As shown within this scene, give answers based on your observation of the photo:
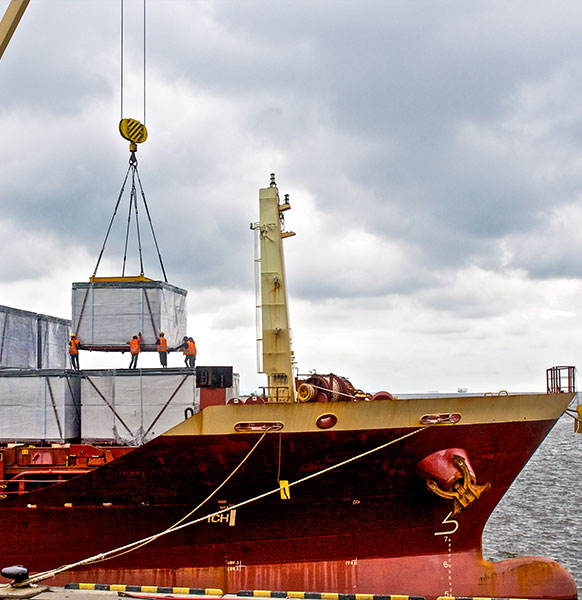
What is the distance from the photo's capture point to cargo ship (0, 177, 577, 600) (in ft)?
43.4

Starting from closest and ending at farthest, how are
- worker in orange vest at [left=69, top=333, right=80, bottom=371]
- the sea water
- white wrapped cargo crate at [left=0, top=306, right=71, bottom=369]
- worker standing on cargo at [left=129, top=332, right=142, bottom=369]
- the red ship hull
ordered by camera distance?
the red ship hull, worker standing on cargo at [left=129, top=332, right=142, bottom=369], worker in orange vest at [left=69, top=333, right=80, bottom=371], the sea water, white wrapped cargo crate at [left=0, top=306, right=71, bottom=369]

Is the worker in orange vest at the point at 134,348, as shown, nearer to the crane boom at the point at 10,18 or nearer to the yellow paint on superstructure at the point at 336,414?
the yellow paint on superstructure at the point at 336,414

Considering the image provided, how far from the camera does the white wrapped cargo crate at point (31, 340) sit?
2408cm

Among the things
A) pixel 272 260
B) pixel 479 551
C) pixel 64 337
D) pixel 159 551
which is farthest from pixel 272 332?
pixel 64 337

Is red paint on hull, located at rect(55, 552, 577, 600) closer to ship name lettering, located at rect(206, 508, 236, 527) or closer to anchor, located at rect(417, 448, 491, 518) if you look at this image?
ship name lettering, located at rect(206, 508, 236, 527)

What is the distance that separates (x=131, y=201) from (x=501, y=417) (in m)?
13.8

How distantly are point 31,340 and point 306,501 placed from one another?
16.4 meters

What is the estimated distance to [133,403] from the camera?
717 inches

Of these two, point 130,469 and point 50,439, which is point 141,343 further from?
point 130,469

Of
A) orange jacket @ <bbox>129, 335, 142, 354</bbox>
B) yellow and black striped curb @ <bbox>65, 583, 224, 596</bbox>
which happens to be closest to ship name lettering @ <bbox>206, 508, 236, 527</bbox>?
yellow and black striped curb @ <bbox>65, 583, 224, 596</bbox>

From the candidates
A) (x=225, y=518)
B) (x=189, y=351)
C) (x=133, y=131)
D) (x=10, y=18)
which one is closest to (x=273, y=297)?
(x=189, y=351)

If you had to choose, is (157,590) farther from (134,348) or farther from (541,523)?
(541,523)

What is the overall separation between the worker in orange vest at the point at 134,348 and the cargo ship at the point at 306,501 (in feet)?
16.2

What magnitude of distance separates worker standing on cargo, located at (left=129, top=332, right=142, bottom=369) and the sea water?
1294cm
